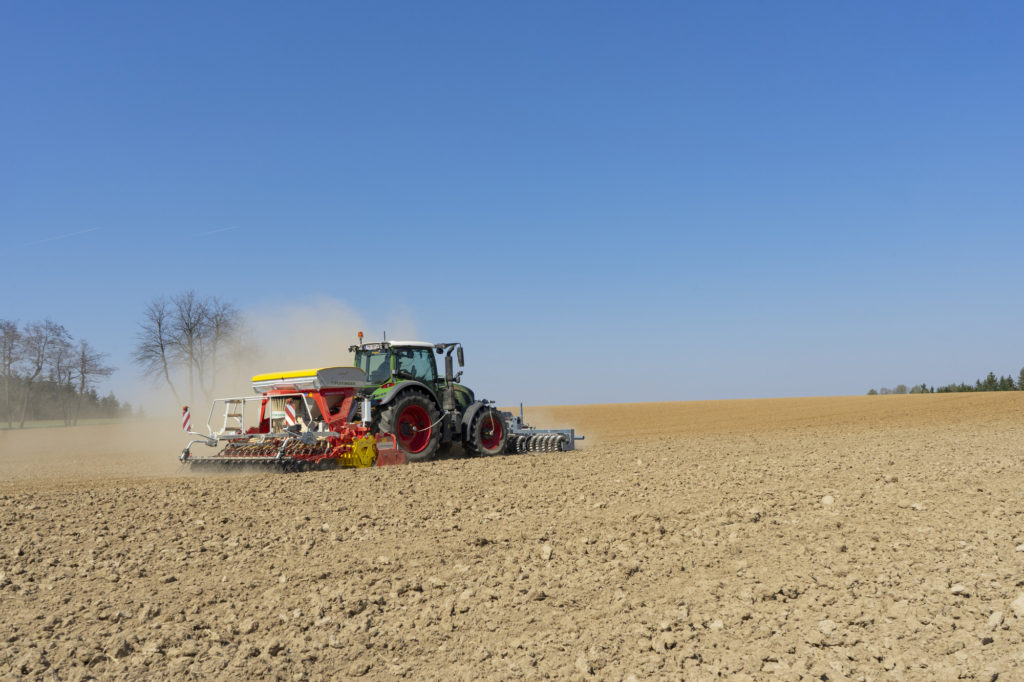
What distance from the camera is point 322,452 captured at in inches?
454

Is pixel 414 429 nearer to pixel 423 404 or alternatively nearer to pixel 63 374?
pixel 423 404

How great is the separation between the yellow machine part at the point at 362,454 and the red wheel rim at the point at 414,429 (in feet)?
2.49

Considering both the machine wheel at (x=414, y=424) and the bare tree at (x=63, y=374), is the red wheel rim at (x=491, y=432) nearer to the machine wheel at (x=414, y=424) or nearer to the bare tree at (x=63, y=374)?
the machine wheel at (x=414, y=424)

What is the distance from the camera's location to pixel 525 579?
539cm

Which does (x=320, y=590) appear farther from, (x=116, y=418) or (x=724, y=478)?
(x=116, y=418)

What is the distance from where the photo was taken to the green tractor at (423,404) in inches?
493

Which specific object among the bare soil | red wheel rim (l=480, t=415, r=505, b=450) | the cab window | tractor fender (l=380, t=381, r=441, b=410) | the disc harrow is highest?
the cab window

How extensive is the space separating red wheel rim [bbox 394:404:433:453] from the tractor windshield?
945 mm

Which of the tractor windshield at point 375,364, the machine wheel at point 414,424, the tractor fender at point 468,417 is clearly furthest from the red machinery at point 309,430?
the tractor fender at point 468,417

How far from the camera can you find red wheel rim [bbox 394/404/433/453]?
12.7 metres

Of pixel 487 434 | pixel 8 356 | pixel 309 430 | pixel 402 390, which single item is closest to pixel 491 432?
pixel 487 434

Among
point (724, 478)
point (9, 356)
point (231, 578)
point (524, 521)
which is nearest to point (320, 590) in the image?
point (231, 578)

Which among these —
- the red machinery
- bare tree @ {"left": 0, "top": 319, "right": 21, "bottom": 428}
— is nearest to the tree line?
bare tree @ {"left": 0, "top": 319, "right": 21, "bottom": 428}

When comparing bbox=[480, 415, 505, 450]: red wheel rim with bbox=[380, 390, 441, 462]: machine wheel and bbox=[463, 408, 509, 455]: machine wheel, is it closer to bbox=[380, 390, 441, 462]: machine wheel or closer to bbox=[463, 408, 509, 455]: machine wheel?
bbox=[463, 408, 509, 455]: machine wheel
